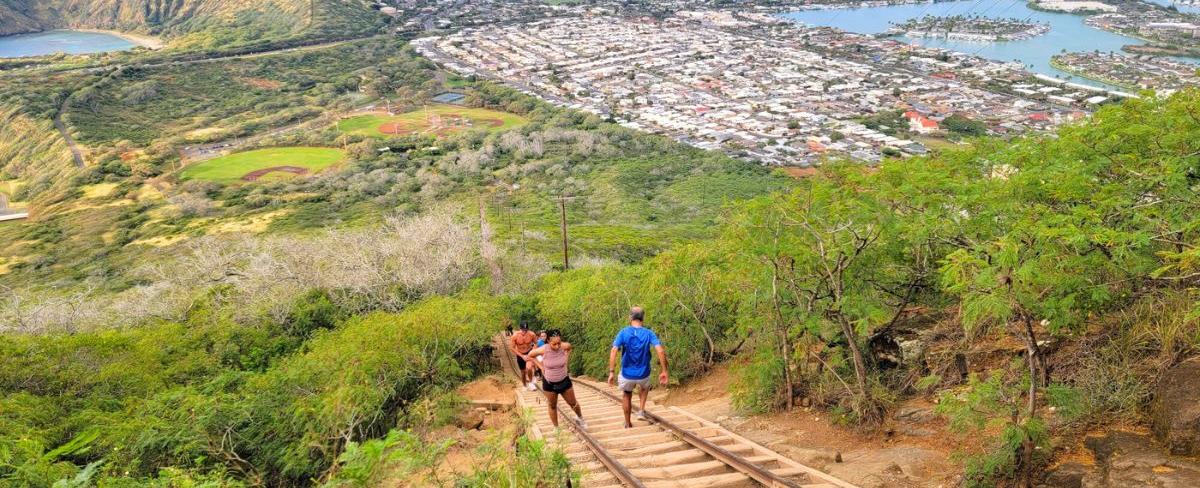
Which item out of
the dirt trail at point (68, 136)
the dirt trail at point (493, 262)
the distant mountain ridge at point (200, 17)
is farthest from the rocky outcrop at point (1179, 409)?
the distant mountain ridge at point (200, 17)

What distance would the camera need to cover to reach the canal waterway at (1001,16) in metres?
79.2

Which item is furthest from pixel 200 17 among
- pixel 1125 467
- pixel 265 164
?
pixel 1125 467

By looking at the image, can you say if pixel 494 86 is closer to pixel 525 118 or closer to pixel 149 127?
pixel 525 118

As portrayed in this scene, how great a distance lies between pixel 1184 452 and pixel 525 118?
7060 centimetres

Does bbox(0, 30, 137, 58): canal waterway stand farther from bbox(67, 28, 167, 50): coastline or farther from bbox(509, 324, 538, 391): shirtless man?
bbox(509, 324, 538, 391): shirtless man

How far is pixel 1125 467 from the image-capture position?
5.14 m

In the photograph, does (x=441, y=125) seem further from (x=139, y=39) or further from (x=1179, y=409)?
(x=139, y=39)

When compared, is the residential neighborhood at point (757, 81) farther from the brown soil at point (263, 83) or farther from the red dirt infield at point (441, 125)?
the brown soil at point (263, 83)

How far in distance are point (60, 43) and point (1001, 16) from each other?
512ft

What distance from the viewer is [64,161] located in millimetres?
57656

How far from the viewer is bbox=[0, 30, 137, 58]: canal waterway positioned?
104 m

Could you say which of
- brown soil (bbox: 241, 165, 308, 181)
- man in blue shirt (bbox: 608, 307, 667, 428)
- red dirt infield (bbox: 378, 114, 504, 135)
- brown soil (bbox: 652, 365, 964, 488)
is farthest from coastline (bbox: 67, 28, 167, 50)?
brown soil (bbox: 652, 365, 964, 488)

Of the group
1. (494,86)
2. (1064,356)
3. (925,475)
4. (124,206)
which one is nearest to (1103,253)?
(1064,356)

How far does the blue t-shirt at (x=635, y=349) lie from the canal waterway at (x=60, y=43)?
408 ft
